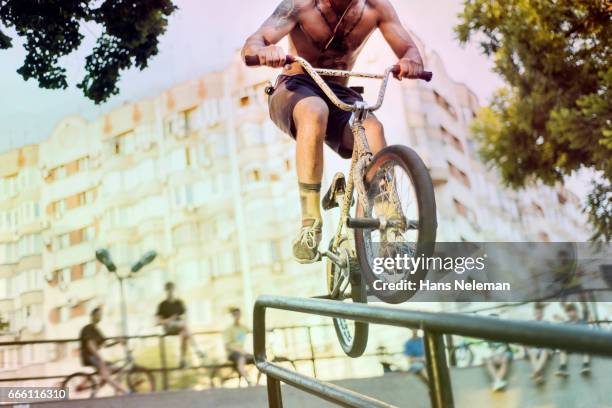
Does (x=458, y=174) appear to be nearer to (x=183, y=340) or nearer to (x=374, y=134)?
(x=374, y=134)

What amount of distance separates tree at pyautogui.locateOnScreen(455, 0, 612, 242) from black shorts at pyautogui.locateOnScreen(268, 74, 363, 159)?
74.7 inches

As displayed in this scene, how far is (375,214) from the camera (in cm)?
253

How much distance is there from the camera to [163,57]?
153 inches

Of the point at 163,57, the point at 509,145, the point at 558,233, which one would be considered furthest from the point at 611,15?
the point at 163,57

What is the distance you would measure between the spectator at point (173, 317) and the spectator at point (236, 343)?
6.9 inches

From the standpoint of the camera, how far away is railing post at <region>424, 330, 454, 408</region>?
905 mm

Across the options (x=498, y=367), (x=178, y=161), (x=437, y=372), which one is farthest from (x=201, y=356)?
(x=437, y=372)

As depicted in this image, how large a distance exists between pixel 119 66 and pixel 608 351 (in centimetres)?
362

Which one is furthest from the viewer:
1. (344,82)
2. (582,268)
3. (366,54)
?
(582,268)

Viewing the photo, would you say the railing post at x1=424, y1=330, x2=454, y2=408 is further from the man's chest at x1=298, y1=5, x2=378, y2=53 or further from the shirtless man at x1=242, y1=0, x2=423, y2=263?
the man's chest at x1=298, y1=5, x2=378, y2=53

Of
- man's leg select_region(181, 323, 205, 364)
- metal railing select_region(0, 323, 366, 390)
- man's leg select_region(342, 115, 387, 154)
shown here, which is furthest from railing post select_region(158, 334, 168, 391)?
man's leg select_region(342, 115, 387, 154)

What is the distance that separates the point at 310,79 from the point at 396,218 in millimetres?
786

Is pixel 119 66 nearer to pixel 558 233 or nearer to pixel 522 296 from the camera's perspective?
pixel 522 296

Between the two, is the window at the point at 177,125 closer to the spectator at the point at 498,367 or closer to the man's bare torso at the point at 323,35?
the man's bare torso at the point at 323,35
